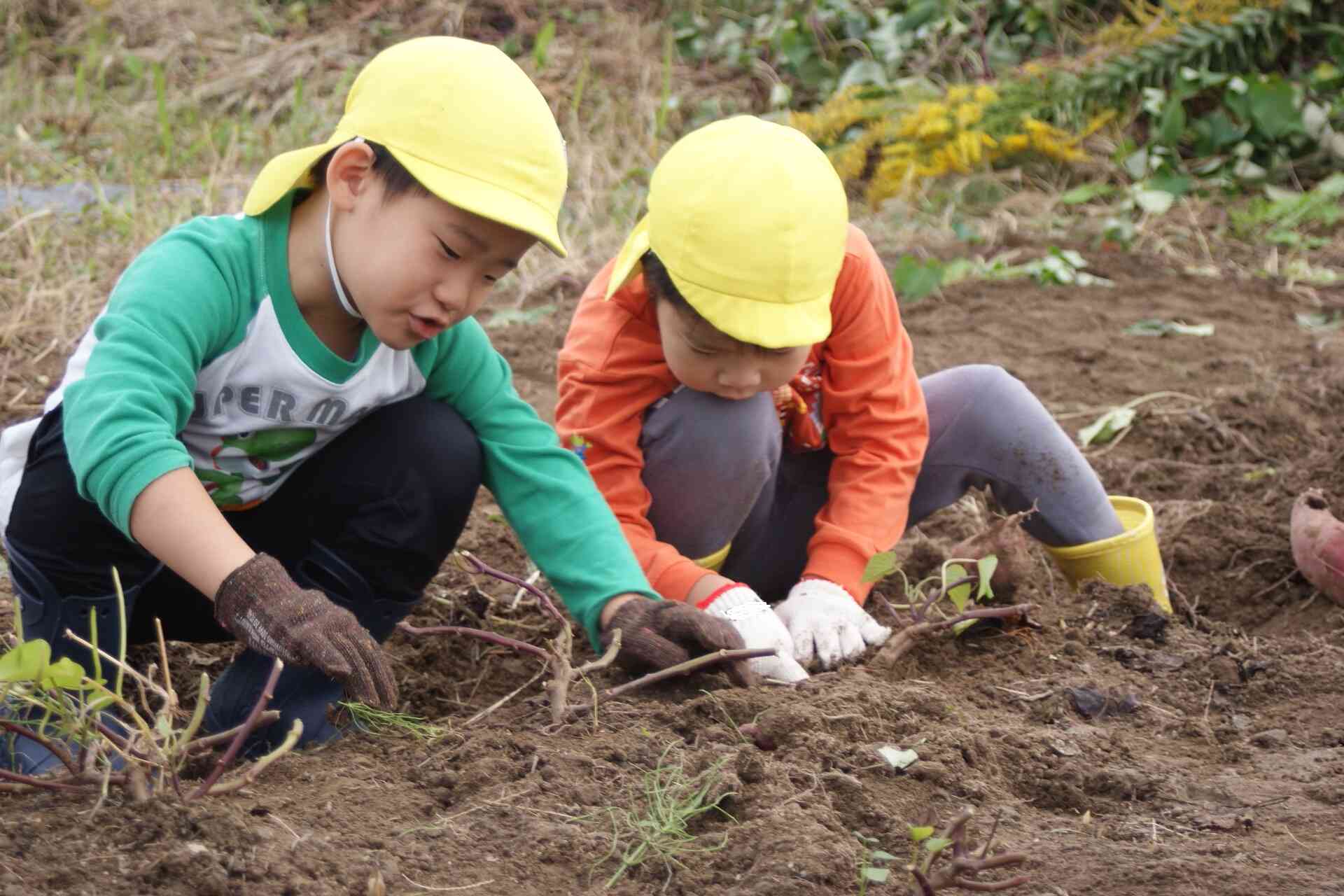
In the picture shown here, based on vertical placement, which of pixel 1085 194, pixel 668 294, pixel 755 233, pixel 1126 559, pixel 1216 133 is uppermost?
pixel 755 233

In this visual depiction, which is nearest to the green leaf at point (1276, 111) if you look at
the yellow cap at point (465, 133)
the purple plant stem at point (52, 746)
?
the yellow cap at point (465, 133)

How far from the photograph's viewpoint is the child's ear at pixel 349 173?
192cm

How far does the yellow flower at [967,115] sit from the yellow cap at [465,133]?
405 cm

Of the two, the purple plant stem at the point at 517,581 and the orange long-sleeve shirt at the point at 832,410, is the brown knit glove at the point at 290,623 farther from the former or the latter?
the orange long-sleeve shirt at the point at 832,410

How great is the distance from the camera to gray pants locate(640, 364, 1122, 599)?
2.44m

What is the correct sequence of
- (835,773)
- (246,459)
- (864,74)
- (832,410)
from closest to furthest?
(835,773) → (246,459) → (832,410) → (864,74)

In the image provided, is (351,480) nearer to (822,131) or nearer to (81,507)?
(81,507)

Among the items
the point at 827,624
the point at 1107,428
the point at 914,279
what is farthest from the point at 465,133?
the point at 914,279

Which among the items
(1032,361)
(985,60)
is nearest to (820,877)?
(1032,361)

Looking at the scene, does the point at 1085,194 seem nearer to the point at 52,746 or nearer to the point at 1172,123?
the point at 1172,123

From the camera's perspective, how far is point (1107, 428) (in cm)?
357

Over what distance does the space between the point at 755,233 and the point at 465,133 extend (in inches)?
18.9

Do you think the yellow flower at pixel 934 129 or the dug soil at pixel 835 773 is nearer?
the dug soil at pixel 835 773

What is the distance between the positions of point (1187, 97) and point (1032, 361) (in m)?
2.26
